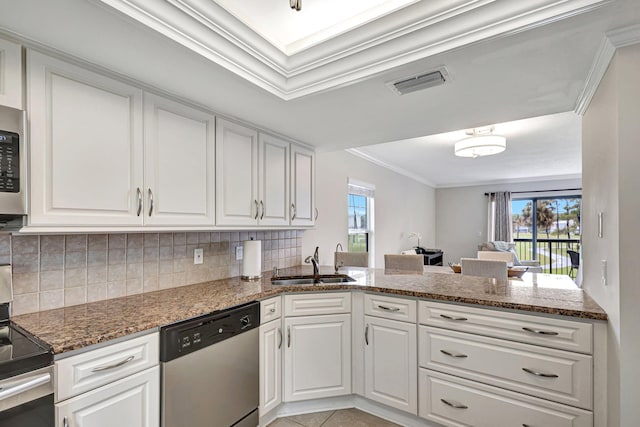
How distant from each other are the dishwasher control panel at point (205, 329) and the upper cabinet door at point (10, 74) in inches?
44.6

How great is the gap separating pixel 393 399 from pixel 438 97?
199 cm

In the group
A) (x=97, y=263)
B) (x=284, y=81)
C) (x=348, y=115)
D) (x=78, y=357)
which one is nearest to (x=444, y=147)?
(x=348, y=115)

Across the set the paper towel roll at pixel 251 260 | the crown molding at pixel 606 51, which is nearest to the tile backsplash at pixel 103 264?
the paper towel roll at pixel 251 260

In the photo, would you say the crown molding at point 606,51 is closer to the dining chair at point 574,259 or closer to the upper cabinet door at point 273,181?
the upper cabinet door at point 273,181

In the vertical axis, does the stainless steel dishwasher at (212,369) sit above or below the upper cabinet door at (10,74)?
below

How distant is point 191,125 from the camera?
206 cm

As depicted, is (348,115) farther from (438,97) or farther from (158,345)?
(158,345)

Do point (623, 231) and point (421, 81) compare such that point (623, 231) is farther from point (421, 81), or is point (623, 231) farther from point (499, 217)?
point (499, 217)

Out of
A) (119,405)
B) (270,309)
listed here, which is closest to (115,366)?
(119,405)

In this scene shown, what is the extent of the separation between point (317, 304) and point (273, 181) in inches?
41.8

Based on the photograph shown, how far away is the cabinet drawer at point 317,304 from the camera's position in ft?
7.47

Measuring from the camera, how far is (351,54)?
1.70 m

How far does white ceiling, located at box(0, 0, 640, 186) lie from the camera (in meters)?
1.28

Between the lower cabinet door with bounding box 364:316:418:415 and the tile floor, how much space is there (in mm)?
141
